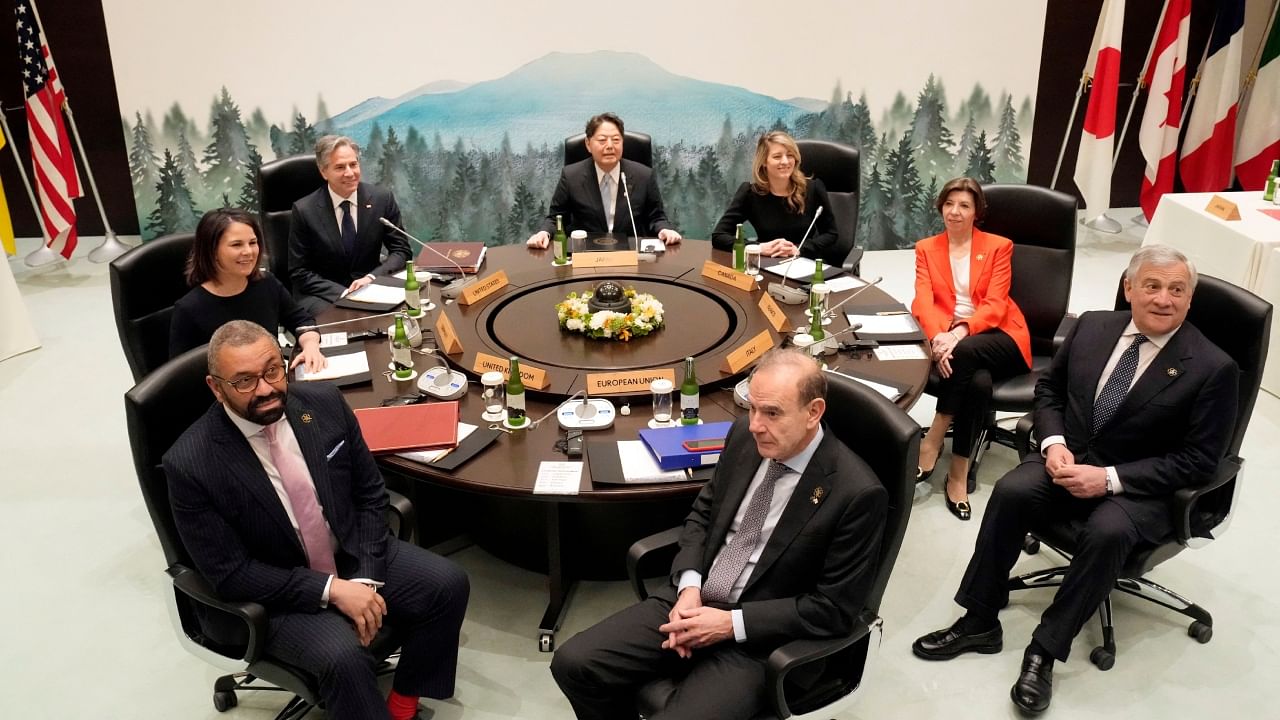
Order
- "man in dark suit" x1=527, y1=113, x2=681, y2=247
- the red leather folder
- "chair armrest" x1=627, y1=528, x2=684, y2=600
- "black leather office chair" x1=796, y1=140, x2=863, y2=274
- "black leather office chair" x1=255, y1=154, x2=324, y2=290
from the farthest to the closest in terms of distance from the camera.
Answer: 1. "man in dark suit" x1=527, y1=113, x2=681, y2=247
2. "black leather office chair" x1=796, y1=140, x2=863, y2=274
3. "black leather office chair" x1=255, y1=154, x2=324, y2=290
4. the red leather folder
5. "chair armrest" x1=627, y1=528, x2=684, y2=600

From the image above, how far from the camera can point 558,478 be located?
3.29 m

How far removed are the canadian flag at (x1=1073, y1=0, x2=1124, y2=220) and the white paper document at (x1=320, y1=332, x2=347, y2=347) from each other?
19.1ft

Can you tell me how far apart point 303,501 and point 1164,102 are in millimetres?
6982

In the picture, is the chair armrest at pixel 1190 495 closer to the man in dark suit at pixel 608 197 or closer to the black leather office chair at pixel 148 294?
the man in dark suit at pixel 608 197

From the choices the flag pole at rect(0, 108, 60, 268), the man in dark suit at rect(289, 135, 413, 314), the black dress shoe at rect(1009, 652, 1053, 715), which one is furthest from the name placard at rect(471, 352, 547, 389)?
the flag pole at rect(0, 108, 60, 268)

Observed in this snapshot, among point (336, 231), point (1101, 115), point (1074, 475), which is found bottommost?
point (1074, 475)

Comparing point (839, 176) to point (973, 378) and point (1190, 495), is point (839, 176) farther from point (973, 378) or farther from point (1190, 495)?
point (1190, 495)

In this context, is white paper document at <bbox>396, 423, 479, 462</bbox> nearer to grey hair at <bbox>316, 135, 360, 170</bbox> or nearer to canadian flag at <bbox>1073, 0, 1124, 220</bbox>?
grey hair at <bbox>316, 135, 360, 170</bbox>

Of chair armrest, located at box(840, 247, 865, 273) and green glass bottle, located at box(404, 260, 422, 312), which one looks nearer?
green glass bottle, located at box(404, 260, 422, 312)

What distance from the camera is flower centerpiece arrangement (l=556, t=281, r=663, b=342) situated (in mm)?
4223

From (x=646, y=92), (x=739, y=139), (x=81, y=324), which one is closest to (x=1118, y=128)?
(x=739, y=139)

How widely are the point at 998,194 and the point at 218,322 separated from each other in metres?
3.44

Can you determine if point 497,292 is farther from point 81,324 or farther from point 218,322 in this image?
point 81,324

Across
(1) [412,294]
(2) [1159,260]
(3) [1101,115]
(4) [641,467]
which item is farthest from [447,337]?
(3) [1101,115]
